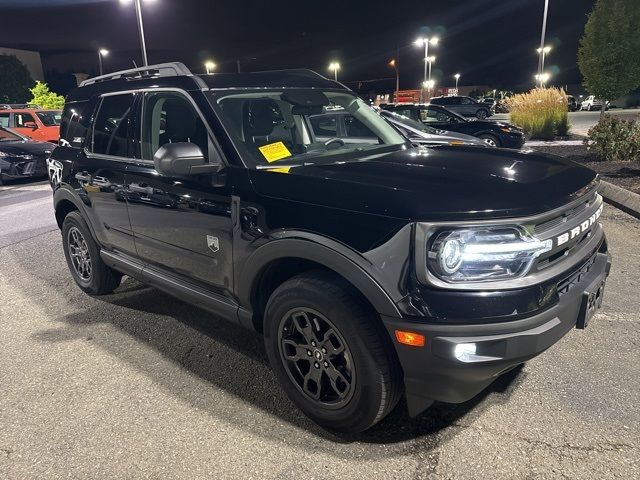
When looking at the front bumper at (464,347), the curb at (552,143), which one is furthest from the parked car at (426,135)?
the front bumper at (464,347)

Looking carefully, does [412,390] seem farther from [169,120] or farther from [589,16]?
[589,16]

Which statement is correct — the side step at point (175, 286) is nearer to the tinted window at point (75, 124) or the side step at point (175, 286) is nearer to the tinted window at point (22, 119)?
the tinted window at point (75, 124)

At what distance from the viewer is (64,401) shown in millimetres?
3002

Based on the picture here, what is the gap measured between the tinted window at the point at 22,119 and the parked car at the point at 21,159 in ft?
11.2

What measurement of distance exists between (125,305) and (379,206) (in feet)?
10.2

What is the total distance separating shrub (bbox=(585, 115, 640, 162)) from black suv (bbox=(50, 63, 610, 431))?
8564mm

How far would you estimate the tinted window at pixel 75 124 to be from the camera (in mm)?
4340

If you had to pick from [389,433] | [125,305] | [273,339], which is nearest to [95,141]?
[125,305]

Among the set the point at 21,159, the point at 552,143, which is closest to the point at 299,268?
the point at 21,159

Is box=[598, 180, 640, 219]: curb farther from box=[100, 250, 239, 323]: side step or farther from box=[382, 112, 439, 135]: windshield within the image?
box=[100, 250, 239, 323]: side step

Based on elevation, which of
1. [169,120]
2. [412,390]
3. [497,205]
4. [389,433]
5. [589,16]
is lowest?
[389,433]

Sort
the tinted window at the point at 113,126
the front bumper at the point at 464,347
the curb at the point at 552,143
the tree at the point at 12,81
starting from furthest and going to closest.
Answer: the tree at the point at 12,81, the curb at the point at 552,143, the tinted window at the point at 113,126, the front bumper at the point at 464,347

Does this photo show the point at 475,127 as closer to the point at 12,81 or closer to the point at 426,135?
the point at 426,135

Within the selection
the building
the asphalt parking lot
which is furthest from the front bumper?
the building
